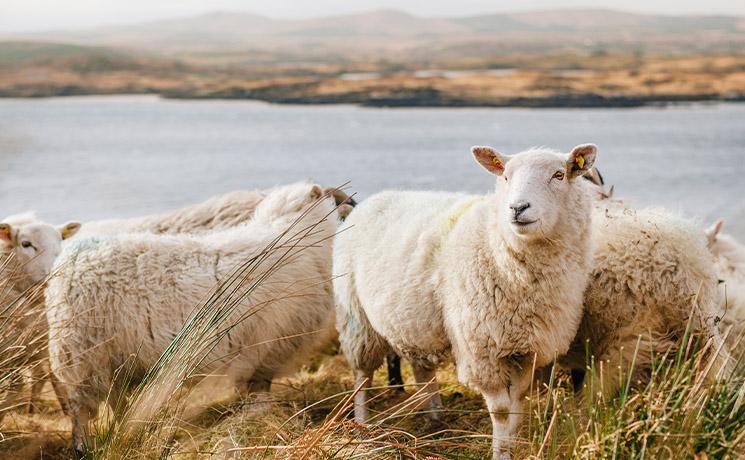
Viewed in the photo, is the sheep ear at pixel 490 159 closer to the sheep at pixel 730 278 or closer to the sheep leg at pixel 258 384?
the sheep at pixel 730 278

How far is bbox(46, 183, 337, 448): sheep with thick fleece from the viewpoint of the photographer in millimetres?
4992

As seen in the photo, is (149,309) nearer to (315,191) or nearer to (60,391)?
(60,391)

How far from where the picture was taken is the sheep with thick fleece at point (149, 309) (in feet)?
16.4

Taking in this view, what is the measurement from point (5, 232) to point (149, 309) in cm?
135

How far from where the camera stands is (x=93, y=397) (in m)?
5.04

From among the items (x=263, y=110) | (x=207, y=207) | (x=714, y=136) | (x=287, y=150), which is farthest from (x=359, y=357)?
(x=263, y=110)


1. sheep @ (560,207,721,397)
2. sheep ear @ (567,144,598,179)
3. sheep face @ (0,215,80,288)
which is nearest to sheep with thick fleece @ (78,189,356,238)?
sheep face @ (0,215,80,288)

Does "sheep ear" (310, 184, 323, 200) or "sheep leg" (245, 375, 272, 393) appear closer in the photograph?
"sheep leg" (245, 375, 272, 393)

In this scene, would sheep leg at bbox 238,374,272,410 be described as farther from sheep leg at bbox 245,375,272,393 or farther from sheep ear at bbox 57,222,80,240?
sheep ear at bbox 57,222,80,240

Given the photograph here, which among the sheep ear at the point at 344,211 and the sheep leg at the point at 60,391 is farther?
the sheep ear at the point at 344,211

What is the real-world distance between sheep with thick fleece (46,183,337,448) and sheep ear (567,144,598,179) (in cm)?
144

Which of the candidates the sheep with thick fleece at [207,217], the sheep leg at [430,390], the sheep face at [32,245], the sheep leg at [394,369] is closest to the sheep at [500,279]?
the sheep leg at [430,390]

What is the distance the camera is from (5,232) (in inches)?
223

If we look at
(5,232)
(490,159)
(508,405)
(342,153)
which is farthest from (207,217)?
(342,153)
